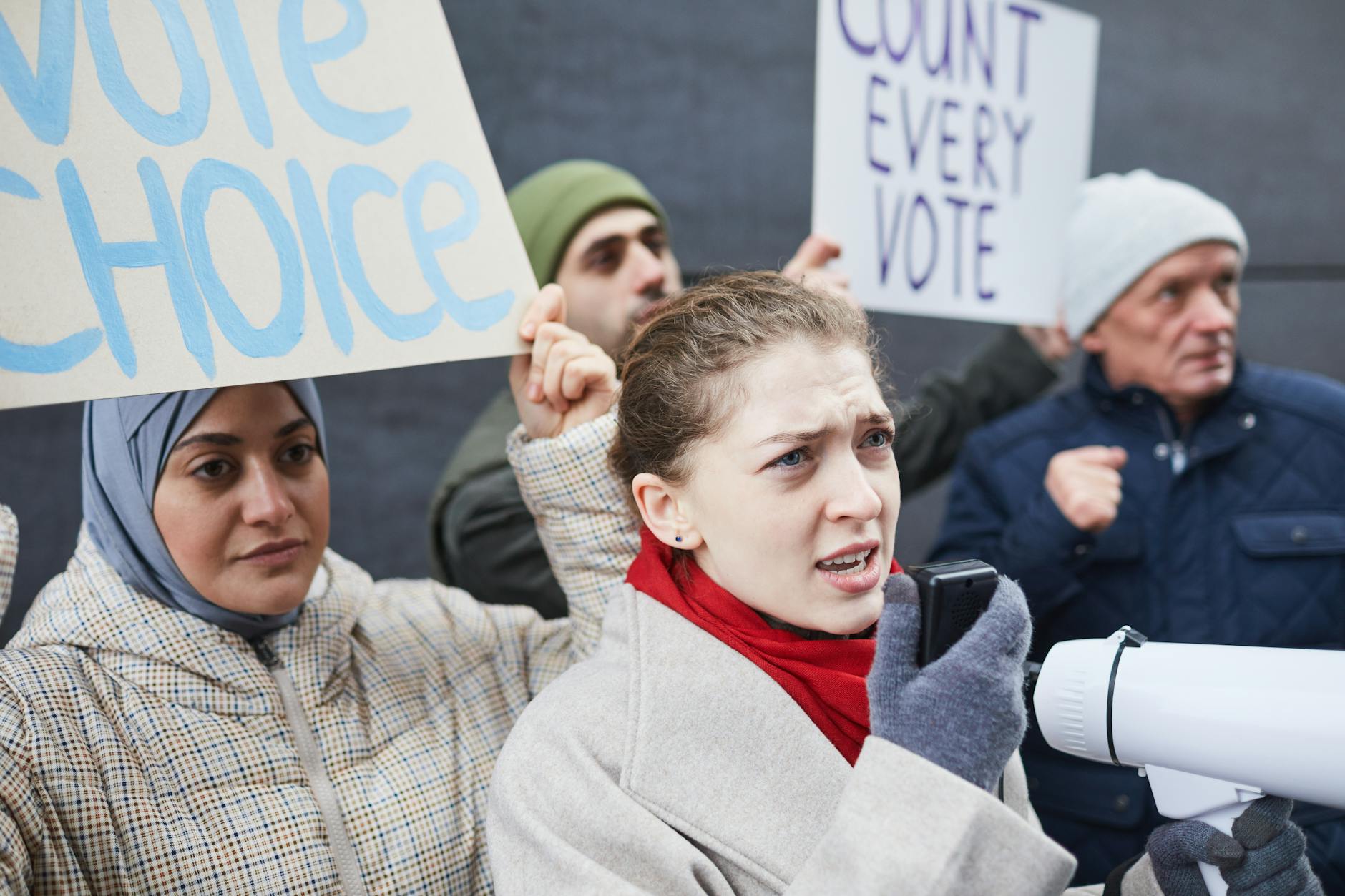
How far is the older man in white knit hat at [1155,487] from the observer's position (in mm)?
2062

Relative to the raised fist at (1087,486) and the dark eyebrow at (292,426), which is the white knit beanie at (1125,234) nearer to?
the raised fist at (1087,486)

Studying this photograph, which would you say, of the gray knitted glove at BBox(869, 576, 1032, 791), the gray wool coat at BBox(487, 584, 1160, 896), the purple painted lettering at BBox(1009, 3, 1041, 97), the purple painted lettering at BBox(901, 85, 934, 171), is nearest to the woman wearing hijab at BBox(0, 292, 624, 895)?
the gray wool coat at BBox(487, 584, 1160, 896)

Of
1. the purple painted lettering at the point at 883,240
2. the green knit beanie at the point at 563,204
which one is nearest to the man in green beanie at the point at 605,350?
the green knit beanie at the point at 563,204

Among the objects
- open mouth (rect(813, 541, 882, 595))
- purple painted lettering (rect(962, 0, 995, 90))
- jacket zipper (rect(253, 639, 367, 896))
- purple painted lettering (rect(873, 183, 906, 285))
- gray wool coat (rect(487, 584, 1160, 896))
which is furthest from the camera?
purple painted lettering (rect(962, 0, 995, 90))

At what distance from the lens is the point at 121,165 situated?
4.23ft

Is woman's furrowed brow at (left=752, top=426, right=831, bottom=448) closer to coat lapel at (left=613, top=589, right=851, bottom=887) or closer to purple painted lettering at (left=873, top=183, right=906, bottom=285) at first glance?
coat lapel at (left=613, top=589, right=851, bottom=887)

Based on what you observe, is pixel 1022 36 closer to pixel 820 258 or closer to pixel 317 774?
pixel 820 258

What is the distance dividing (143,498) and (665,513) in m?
0.68

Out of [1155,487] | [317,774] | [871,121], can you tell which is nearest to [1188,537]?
[1155,487]

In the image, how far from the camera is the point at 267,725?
1.43m

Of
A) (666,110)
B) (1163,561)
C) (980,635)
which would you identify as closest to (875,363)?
(980,635)

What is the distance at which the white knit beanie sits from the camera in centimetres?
230

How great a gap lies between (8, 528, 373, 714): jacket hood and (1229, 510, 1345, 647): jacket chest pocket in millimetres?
1622

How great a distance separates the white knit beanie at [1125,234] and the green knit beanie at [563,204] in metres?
0.93
